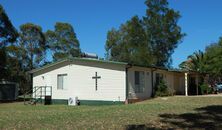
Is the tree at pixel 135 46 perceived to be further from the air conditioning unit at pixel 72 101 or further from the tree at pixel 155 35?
the air conditioning unit at pixel 72 101

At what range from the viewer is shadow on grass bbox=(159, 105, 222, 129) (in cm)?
1210

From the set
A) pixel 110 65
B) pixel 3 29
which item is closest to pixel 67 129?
pixel 110 65

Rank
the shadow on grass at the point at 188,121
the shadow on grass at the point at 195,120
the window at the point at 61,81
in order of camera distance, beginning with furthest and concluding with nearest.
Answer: the window at the point at 61,81
the shadow on grass at the point at 195,120
the shadow on grass at the point at 188,121

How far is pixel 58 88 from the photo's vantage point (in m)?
28.5

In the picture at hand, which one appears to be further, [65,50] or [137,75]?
[65,50]

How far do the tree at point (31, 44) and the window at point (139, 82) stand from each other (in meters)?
31.6

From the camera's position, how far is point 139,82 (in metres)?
25.9

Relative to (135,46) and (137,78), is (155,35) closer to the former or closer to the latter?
(135,46)

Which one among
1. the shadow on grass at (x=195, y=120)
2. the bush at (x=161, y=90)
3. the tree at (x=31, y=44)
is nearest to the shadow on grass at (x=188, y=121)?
the shadow on grass at (x=195, y=120)

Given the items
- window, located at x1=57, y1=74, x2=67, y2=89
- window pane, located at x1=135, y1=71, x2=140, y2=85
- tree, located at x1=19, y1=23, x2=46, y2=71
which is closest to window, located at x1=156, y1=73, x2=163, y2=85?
window pane, located at x1=135, y1=71, x2=140, y2=85

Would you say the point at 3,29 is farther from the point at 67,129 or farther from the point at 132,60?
the point at 67,129

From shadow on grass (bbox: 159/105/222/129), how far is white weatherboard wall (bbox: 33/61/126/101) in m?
10.2

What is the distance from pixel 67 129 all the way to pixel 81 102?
1509cm

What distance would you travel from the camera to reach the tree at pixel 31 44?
5391 cm
